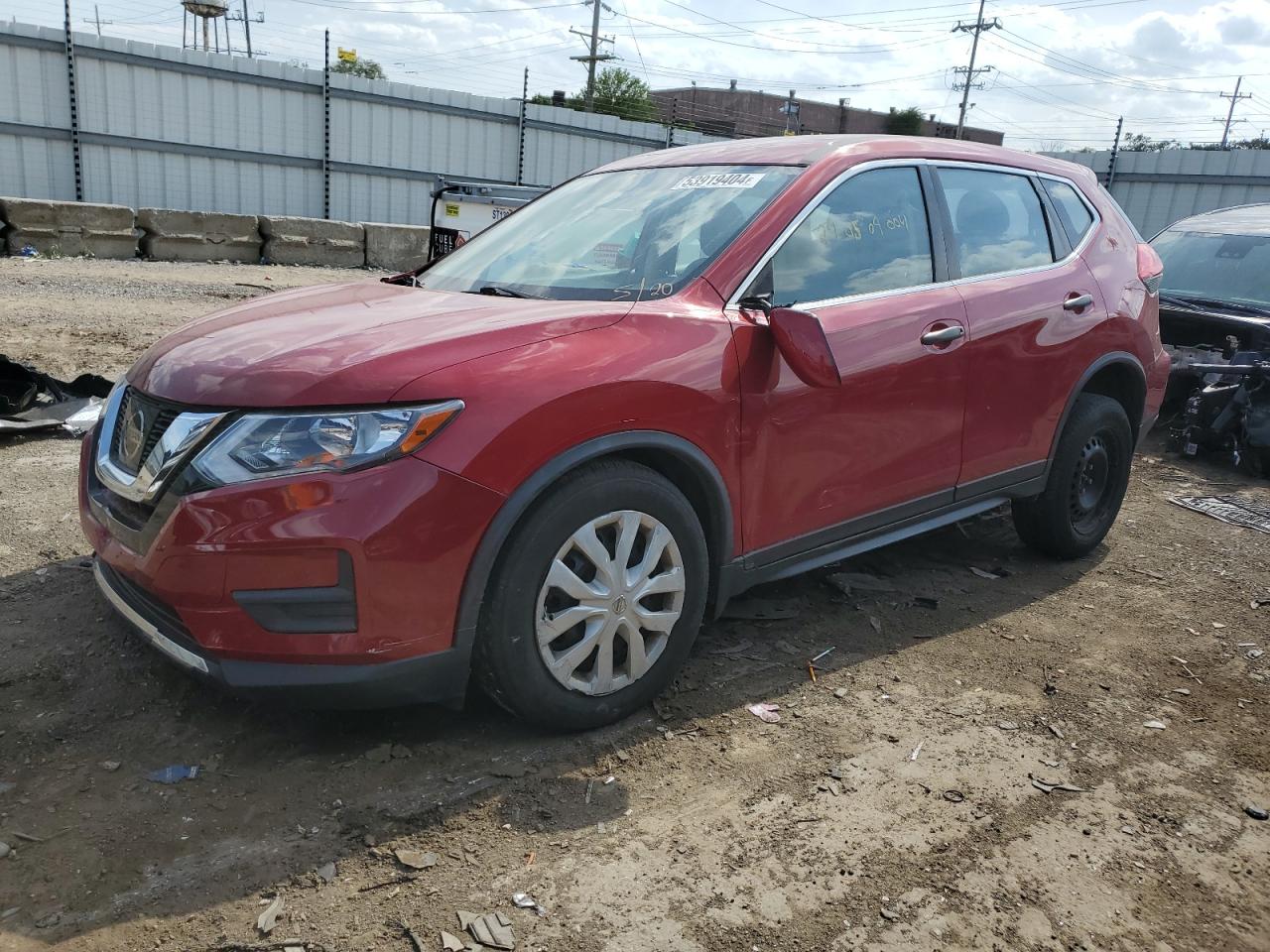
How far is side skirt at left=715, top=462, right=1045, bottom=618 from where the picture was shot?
333 cm

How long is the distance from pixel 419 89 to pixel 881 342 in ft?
59.1

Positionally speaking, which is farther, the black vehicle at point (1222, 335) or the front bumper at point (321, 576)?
the black vehicle at point (1222, 335)

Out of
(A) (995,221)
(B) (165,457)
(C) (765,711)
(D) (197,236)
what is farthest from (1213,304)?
(D) (197,236)


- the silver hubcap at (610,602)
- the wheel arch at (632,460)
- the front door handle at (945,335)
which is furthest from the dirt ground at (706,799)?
the front door handle at (945,335)

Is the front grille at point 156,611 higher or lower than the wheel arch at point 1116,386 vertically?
lower

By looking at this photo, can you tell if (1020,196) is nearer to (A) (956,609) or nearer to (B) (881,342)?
(B) (881,342)

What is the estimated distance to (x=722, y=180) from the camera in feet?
11.9

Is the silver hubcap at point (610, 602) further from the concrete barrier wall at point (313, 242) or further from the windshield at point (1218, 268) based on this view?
the concrete barrier wall at point (313, 242)

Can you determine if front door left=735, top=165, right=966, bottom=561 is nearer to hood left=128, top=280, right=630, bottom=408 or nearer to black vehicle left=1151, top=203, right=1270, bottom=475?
hood left=128, top=280, right=630, bottom=408

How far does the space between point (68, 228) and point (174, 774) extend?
493 inches

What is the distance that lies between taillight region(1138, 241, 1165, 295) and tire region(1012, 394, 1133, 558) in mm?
622

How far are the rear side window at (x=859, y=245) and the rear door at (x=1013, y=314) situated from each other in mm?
208

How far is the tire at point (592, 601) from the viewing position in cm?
271

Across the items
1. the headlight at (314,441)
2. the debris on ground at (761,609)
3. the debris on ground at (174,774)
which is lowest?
the debris on ground at (174,774)
